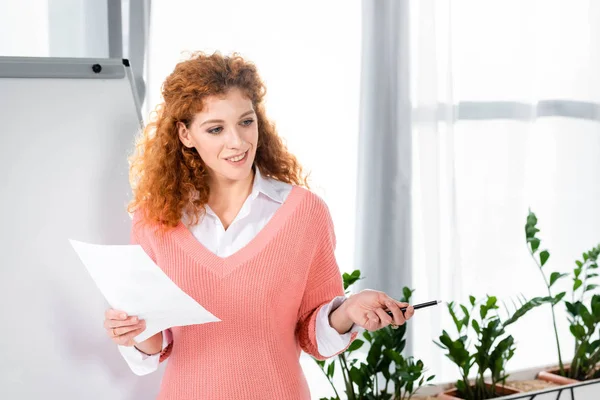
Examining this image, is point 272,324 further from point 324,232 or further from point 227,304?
point 324,232

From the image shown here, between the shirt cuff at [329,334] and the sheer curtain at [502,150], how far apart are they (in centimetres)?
103

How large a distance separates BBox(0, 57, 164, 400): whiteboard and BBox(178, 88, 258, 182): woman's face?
0.23m

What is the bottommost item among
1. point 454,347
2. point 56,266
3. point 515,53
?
point 454,347

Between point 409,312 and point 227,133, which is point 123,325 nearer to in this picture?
point 227,133

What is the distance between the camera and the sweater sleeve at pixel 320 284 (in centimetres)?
153

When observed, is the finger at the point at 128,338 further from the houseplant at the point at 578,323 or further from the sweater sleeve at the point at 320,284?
the houseplant at the point at 578,323

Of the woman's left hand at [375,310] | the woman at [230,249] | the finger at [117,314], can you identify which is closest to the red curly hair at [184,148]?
the woman at [230,249]

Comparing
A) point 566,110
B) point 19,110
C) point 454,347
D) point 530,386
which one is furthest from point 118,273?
point 566,110

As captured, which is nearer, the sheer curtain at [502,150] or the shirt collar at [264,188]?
the shirt collar at [264,188]

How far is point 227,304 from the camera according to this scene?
1.42 metres

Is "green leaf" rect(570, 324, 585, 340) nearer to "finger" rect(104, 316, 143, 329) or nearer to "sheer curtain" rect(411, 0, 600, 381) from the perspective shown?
"sheer curtain" rect(411, 0, 600, 381)

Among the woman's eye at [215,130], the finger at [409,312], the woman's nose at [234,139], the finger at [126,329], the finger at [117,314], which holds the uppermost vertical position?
the woman's eye at [215,130]

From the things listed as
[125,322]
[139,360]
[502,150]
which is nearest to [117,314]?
[125,322]

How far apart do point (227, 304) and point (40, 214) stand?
418 mm
